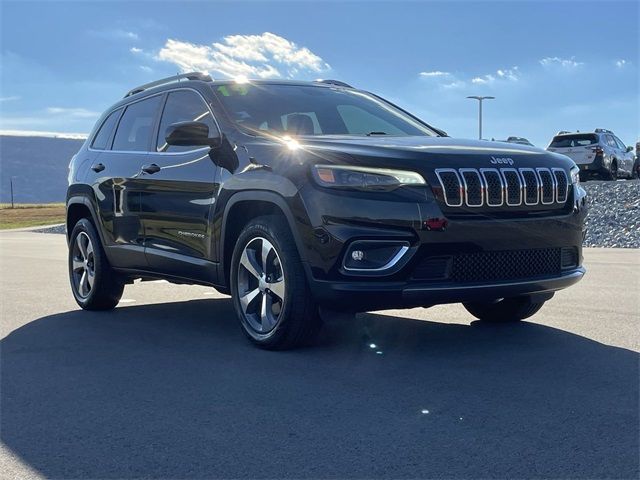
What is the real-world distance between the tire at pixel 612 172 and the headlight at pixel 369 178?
2155cm

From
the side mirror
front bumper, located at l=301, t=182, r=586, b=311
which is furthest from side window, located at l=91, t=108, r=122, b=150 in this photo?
front bumper, located at l=301, t=182, r=586, b=311

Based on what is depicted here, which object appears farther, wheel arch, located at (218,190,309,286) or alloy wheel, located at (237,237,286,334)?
alloy wheel, located at (237,237,286,334)

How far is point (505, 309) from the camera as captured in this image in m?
6.14

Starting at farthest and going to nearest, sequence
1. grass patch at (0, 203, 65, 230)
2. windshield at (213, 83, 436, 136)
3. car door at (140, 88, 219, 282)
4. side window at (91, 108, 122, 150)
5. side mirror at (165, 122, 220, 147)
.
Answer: grass patch at (0, 203, 65, 230) → side window at (91, 108, 122, 150) → windshield at (213, 83, 436, 136) → car door at (140, 88, 219, 282) → side mirror at (165, 122, 220, 147)

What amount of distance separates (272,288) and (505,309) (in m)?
1.95

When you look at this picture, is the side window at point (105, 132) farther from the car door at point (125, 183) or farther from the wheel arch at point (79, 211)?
the wheel arch at point (79, 211)

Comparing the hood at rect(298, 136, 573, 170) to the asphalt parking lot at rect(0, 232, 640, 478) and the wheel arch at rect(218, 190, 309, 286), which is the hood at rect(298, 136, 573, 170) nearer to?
the wheel arch at rect(218, 190, 309, 286)

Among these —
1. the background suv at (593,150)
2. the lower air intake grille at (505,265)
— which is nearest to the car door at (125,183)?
the lower air intake grille at (505,265)

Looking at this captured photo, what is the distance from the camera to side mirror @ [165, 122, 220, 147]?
553cm

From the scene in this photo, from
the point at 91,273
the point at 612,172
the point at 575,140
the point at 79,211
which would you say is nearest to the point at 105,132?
the point at 79,211

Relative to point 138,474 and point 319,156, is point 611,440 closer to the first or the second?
point 138,474

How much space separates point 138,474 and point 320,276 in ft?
6.25

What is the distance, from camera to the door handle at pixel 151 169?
623 cm

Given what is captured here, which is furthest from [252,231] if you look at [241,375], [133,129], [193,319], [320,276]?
[133,129]
